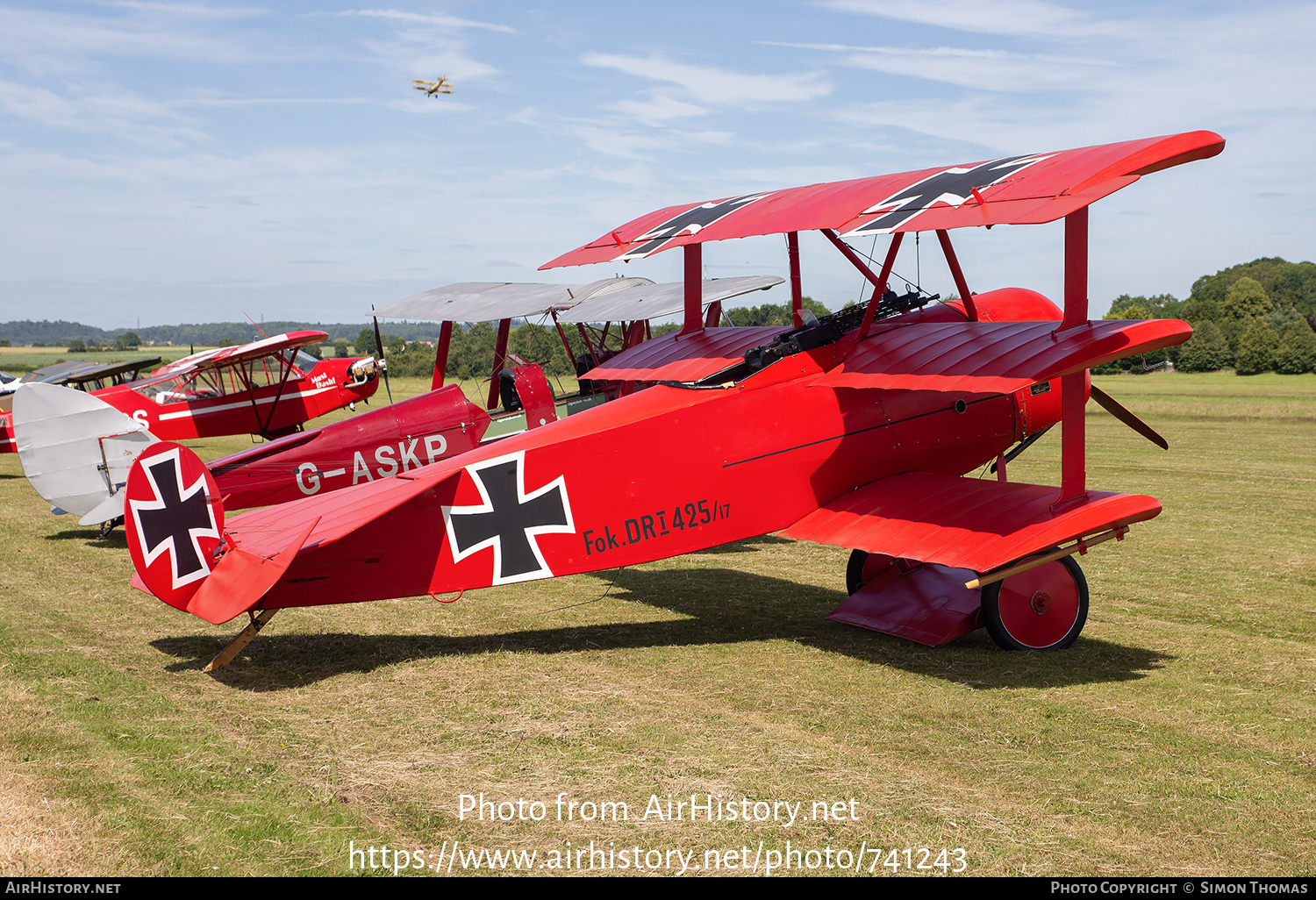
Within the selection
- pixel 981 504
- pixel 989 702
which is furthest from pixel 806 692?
pixel 981 504

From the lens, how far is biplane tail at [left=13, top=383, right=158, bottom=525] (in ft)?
33.9

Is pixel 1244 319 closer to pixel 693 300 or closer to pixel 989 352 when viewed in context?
pixel 693 300

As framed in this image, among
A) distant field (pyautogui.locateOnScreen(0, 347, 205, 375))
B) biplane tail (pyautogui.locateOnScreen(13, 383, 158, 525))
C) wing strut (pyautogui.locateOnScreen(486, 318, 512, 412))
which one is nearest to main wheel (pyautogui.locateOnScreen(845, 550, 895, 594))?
wing strut (pyautogui.locateOnScreen(486, 318, 512, 412))

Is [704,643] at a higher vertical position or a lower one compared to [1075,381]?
lower

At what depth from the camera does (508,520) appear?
6199mm

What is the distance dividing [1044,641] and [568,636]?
10.8ft

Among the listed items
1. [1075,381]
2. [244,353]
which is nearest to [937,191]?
[1075,381]

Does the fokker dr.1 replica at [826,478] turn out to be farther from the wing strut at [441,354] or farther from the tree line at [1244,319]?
the tree line at [1244,319]

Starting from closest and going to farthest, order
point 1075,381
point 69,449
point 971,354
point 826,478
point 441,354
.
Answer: point 1075,381
point 971,354
point 826,478
point 69,449
point 441,354

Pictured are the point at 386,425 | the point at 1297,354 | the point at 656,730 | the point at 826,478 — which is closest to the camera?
the point at 656,730

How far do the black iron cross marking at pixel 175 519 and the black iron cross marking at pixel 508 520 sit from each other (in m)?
1.40

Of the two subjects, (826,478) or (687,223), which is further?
(687,223)

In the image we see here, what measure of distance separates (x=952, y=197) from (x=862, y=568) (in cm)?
336

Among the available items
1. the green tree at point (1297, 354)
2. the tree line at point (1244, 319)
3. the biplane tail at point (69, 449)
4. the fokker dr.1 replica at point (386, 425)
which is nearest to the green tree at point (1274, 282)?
the tree line at point (1244, 319)
